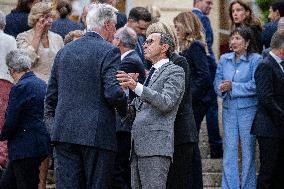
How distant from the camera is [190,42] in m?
12.6

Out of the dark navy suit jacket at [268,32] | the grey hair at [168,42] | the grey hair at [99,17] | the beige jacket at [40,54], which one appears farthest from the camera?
the dark navy suit jacket at [268,32]

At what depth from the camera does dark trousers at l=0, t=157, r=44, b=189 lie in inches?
427

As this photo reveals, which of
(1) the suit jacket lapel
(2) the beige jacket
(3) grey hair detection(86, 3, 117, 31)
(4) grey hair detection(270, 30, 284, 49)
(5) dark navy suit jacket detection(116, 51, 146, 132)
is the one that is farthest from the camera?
(2) the beige jacket


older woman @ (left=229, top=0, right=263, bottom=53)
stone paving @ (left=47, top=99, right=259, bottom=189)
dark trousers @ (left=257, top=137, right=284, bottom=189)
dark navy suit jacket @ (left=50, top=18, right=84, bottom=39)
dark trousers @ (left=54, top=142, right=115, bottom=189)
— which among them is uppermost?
older woman @ (left=229, top=0, right=263, bottom=53)

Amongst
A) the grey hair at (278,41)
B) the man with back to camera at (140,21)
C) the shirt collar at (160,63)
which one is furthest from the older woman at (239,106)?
the shirt collar at (160,63)

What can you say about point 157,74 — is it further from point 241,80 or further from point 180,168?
point 241,80

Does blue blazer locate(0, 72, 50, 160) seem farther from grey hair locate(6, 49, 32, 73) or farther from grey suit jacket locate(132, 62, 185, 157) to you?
grey suit jacket locate(132, 62, 185, 157)

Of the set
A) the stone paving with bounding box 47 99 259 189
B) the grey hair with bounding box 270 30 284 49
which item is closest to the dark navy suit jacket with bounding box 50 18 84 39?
the stone paving with bounding box 47 99 259 189

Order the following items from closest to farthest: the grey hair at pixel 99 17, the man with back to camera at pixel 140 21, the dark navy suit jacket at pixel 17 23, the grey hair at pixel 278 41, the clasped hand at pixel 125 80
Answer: the clasped hand at pixel 125 80, the grey hair at pixel 99 17, the grey hair at pixel 278 41, the man with back to camera at pixel 140 21, the dark navy suit jacket at pixel 17 23

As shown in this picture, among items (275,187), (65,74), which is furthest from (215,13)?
(65,74)

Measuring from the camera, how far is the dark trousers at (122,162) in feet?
36.5

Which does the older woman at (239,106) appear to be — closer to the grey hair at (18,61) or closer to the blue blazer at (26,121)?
the blue blazer at (26,121)

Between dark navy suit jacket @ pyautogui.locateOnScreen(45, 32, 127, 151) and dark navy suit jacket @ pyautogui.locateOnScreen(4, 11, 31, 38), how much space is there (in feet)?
12.6

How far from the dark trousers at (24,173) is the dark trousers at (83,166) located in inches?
59.7
